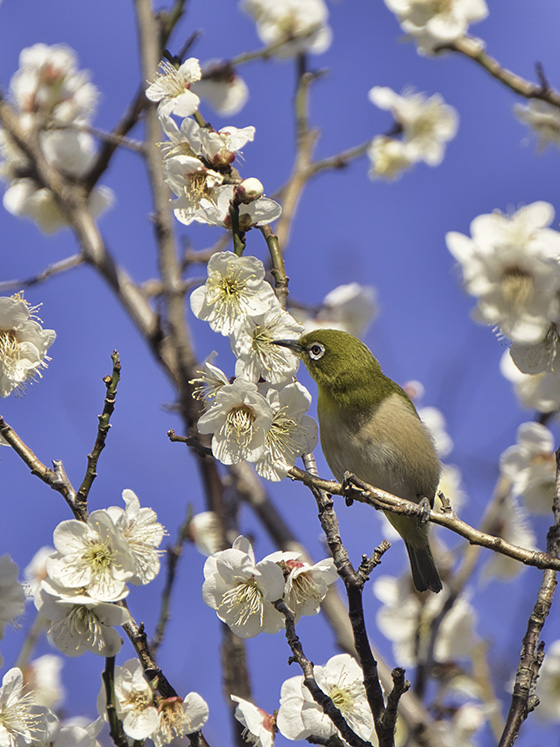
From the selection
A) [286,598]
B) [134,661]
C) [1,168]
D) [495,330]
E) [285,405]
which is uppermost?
[1,168]

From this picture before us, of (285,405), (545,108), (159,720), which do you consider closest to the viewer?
(159,720)

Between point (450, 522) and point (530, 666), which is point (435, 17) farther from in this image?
point (530, 666)

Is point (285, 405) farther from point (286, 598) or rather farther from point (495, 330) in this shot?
point (495, 330)

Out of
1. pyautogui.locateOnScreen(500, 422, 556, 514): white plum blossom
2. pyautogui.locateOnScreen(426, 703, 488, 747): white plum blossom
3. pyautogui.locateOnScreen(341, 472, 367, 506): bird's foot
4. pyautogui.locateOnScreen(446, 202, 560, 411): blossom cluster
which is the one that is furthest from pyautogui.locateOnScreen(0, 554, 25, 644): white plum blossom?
pyautogui.locateOnScreen(426, 703, 488, 747): white plum blossom

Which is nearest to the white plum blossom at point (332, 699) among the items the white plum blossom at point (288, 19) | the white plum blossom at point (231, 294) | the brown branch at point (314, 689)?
the brown branch at point (314, 689)

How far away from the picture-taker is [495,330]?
2930 mm

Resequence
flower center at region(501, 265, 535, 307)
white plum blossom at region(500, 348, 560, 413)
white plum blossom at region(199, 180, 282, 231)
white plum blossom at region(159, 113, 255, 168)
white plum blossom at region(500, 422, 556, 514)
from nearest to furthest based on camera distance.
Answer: white plum blossom at region(199, 180, 282, 231)
white plum blossom at region(159, 113, 255, 168)
flower center at region(501, 265, 535, 307)
white plum blossom at region(500, 348, 560, 413)
white plum blossom at region(500, 422, 556, 514)

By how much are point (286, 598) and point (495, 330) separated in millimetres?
1245

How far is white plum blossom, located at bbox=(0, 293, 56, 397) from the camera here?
2.39m

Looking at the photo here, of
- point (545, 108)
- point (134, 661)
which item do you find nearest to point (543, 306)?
point (134, 661)

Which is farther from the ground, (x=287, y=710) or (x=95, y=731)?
(x=287, y=710)

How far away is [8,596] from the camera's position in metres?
2.35

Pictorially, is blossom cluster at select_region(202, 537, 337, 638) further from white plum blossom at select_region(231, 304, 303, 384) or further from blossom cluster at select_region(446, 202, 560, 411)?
blossom cluster at select_region(446, 202, 560, 411)

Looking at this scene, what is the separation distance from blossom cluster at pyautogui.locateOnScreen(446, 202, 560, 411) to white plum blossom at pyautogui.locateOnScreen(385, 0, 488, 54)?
161 cm
